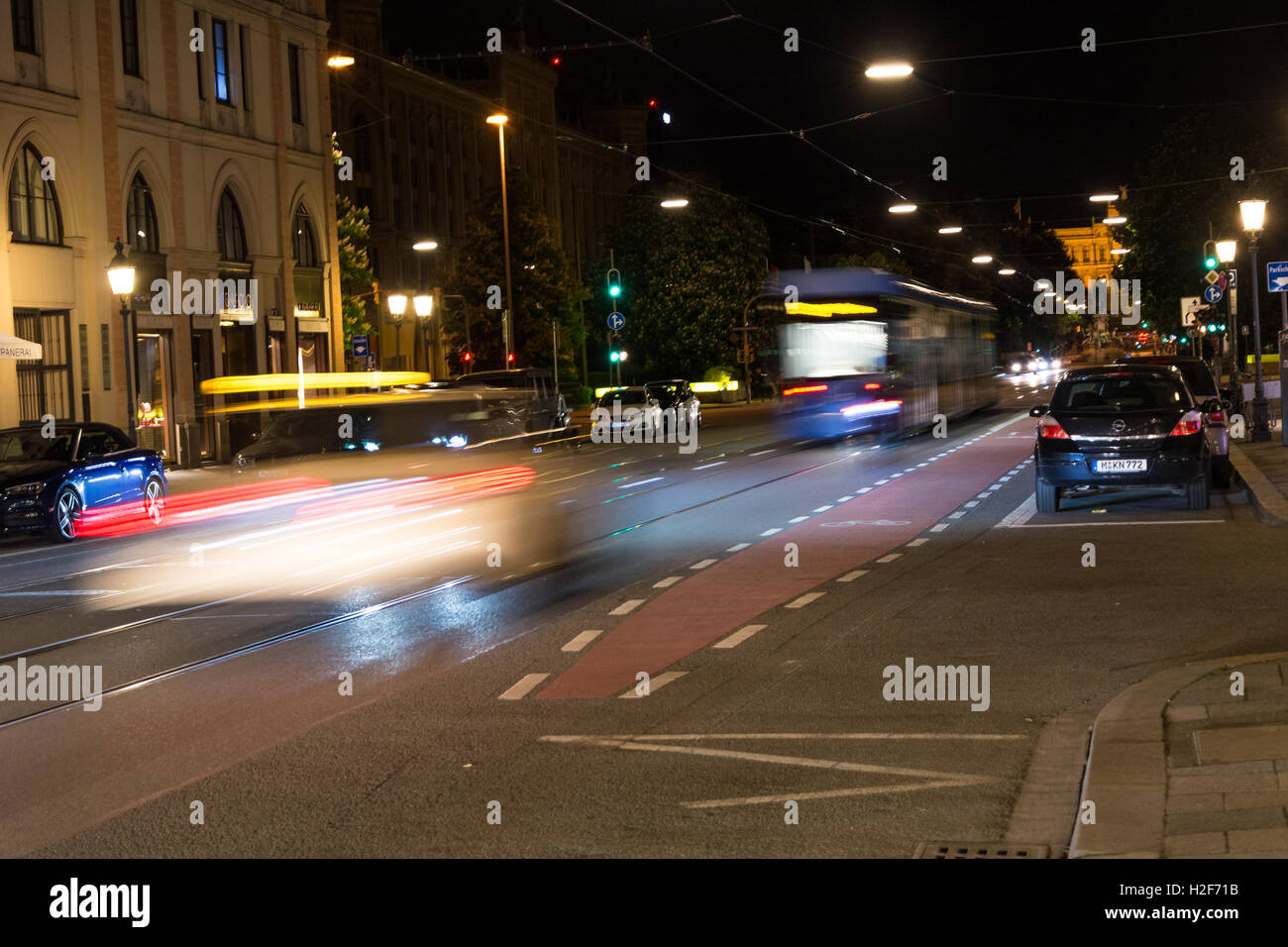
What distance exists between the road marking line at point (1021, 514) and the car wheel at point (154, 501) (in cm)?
1212

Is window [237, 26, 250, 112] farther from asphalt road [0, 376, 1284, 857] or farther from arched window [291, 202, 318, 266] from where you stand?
asphalt road [0, 376, 1284, 857]

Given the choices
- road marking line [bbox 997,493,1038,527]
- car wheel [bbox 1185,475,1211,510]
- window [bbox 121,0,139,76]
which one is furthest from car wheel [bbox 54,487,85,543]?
window [bbox 121,0,139,76]

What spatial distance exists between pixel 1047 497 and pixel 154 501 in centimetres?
1274

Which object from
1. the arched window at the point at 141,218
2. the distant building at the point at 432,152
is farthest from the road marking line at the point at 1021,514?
the distant building at the point at 432,152

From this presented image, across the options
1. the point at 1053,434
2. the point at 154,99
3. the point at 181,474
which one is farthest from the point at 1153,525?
the point at 154,99

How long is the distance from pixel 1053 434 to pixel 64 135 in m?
23.8

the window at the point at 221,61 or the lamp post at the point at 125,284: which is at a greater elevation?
the window at the point at 221,61

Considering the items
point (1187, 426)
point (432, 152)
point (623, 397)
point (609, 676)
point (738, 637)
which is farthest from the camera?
point (432, 152)

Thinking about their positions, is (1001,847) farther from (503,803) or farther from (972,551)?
(972,551)

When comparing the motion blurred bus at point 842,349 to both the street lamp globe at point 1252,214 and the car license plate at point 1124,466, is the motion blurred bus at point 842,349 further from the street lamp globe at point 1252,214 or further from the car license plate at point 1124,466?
the car license plate at point 1124,466

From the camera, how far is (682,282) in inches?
2884

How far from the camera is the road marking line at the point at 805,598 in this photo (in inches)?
489

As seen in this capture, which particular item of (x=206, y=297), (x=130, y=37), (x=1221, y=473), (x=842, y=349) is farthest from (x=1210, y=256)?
(x=130, y=37)

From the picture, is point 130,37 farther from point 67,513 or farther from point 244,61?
point 67,513
